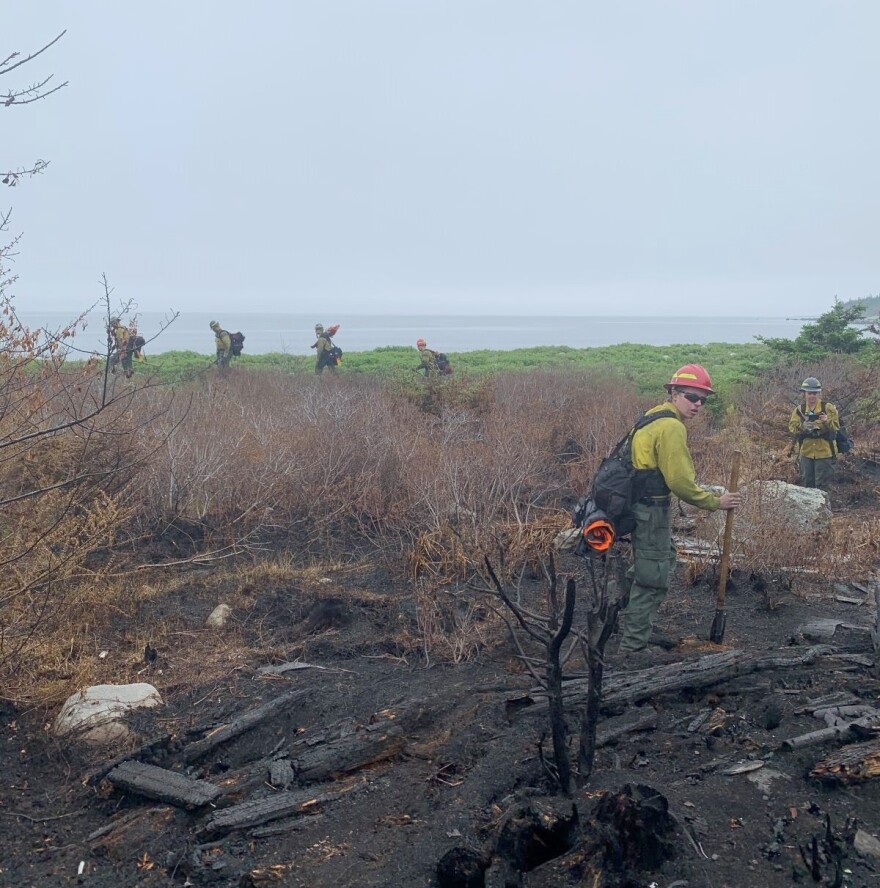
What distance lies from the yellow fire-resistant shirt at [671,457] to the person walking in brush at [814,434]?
21.8 feet

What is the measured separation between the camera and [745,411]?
16141 mm

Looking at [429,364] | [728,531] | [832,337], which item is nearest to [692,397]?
[728,531]

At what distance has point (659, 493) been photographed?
5.88m

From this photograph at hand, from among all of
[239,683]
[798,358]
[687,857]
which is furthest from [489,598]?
[798,358]

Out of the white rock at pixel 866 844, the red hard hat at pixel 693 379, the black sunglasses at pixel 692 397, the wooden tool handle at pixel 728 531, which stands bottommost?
the white rock at pixel 866 844

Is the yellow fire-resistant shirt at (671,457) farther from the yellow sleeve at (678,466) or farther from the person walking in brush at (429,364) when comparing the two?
the person walking in brush at (429,364)

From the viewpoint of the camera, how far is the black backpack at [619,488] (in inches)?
230

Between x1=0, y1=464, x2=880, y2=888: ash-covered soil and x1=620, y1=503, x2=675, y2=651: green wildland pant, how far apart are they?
0.22 meters

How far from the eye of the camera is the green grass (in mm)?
21141

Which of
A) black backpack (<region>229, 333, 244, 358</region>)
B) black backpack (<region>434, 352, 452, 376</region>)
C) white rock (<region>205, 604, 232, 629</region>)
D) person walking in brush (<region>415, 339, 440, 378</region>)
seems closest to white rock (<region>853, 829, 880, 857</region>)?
white rock (<region>205, 604, 232, 629</region>)

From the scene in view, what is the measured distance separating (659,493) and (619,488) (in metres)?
0.27

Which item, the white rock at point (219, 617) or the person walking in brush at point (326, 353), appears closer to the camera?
the white rock at point (219, 617)

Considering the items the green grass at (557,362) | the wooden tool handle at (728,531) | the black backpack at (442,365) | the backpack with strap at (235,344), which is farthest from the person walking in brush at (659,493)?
the backpack with strap at (235,344)

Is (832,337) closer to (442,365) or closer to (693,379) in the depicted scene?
(442,365)
